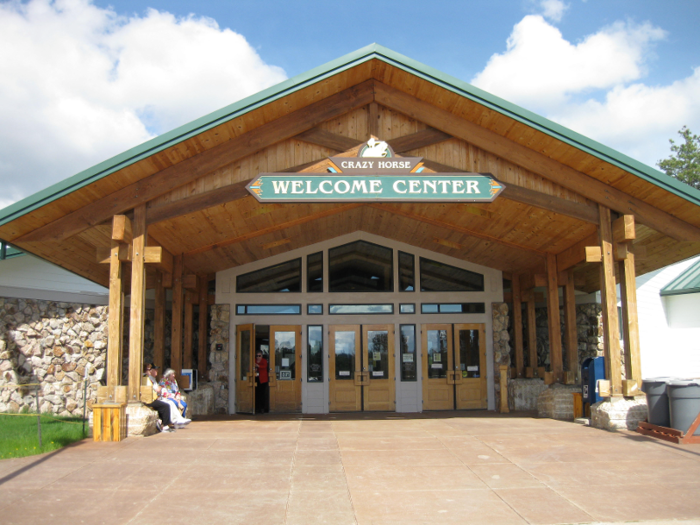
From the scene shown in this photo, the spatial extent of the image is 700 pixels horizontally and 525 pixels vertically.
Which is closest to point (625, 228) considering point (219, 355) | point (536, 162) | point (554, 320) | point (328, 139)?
point (536, 162)

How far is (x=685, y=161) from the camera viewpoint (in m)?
30.8

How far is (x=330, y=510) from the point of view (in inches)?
191

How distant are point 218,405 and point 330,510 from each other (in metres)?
9.53

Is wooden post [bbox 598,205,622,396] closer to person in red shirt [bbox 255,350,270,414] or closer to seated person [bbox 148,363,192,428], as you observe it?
seated person [bbox 148,363,192,428]

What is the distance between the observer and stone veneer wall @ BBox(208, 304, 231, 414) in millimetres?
13844

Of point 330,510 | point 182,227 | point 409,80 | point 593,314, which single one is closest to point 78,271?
point 182,227

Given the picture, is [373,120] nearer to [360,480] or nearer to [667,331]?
[360,480]

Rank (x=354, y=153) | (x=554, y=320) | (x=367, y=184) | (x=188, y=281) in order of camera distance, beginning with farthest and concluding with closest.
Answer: (x=188, y=281)
(x=554, y=320)
(x=354, y=153)
(x=367, y=184)

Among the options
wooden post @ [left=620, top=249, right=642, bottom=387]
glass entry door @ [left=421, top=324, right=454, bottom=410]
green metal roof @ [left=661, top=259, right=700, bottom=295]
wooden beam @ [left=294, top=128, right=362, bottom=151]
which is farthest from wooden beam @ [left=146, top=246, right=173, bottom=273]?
green metal roof @ [left=661, top=259, right=700, bottom=295]

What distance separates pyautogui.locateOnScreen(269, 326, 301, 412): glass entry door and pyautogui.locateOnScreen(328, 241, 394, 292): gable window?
162 cm

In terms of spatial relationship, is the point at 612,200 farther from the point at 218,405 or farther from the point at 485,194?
the point at 218,405

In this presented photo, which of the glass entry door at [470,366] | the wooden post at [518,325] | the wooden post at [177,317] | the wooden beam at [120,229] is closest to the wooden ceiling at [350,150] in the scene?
the wooden beam at [120,229]

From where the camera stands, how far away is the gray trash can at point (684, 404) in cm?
745

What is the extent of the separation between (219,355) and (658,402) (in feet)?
31.3
